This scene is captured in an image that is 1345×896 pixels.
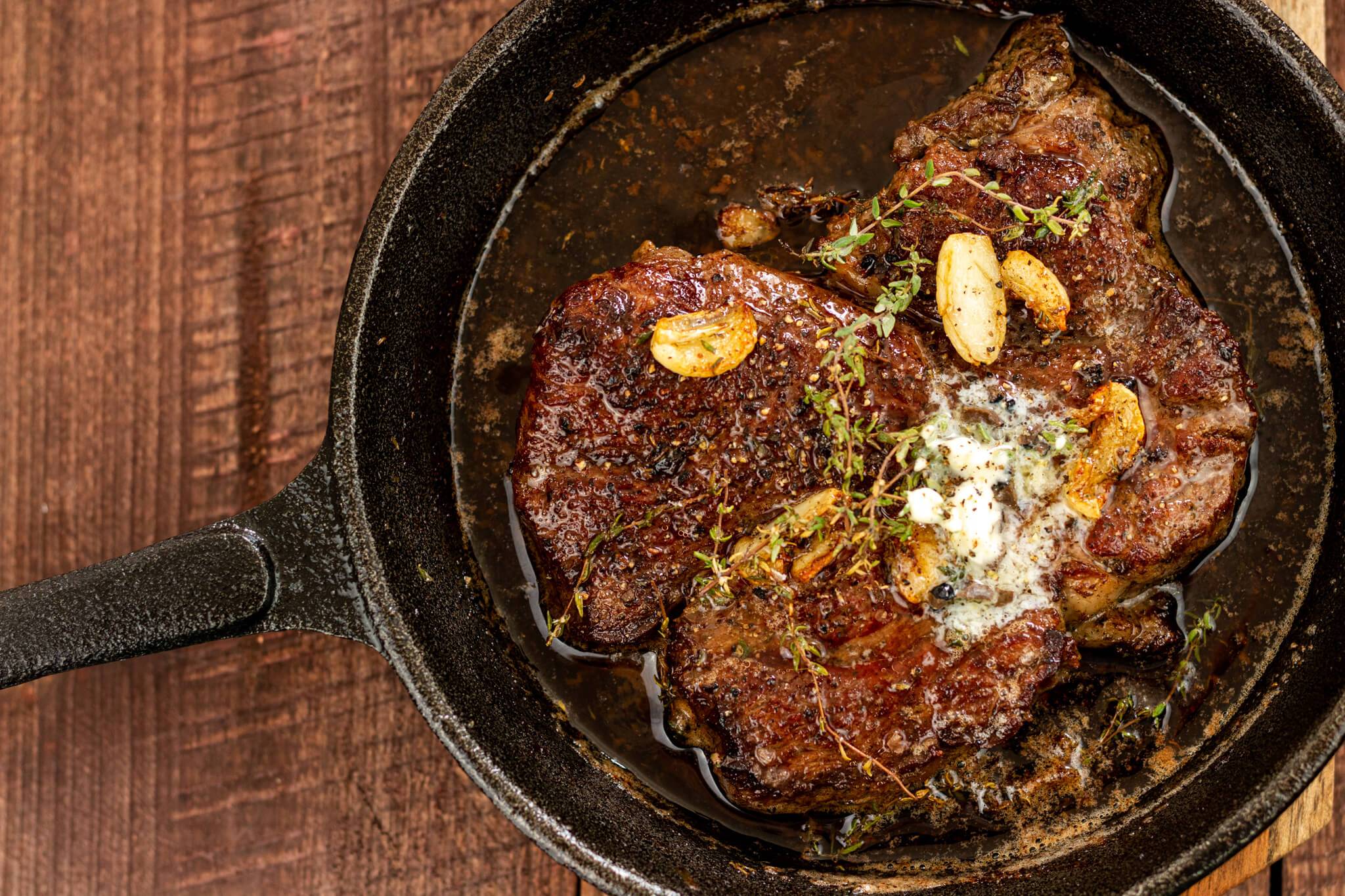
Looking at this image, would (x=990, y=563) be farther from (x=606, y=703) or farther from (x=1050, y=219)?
(x=606, y=703)

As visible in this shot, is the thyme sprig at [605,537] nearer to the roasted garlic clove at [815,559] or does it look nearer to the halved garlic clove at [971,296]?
the roasted garlic clove at [815,559]

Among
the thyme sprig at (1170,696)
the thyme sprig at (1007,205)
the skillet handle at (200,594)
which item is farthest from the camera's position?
the thyme sprig at (1170,696)

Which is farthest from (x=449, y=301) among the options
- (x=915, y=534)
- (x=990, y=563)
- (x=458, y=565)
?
(x=990, y=563)

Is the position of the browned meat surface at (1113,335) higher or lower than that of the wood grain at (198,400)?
higher

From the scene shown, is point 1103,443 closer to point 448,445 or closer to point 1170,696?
point 1170,696

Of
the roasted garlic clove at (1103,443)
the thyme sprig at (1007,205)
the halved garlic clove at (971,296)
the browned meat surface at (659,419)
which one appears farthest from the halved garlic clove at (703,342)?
the roasted garlic clove at (1103,443)

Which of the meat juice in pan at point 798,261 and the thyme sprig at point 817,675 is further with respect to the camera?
the meat juice in pan at point 798,261

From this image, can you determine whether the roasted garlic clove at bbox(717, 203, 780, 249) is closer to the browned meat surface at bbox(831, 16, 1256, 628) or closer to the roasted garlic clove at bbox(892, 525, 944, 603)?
the browned meat surface at bbox(831, 16, 1256, 628)

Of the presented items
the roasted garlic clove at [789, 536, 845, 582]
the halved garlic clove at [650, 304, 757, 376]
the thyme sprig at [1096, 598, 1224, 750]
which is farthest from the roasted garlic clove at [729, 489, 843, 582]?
the thyme sprig at [1096, 598, 1224, 750]
